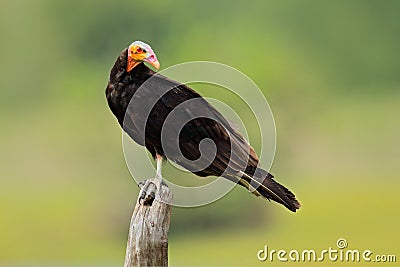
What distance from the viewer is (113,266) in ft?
26.4

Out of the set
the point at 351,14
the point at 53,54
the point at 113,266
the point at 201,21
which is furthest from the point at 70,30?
the point at 113,266

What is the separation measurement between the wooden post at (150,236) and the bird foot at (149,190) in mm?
32

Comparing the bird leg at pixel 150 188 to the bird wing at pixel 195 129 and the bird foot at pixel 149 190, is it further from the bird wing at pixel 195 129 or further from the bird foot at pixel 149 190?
the bird wing at pixel 195 129

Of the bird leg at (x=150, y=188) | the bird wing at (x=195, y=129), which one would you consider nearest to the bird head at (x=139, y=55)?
the bird wing at (x=195, y=129)

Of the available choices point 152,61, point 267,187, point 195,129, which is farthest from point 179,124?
point 267,187

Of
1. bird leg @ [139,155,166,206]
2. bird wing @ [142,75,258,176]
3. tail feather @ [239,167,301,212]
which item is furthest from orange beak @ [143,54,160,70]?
tail feather @ [239,167,301,212]

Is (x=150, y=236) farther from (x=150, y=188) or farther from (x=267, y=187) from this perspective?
(x=267, y=187)

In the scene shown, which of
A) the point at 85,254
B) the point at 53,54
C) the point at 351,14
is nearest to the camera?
the point at 85,254

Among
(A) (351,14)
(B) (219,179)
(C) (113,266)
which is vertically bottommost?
(B) (219,179)

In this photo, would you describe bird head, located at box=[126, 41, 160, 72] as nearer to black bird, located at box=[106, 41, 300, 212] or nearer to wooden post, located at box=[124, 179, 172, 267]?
black bird, located at box=[106, 41, 300, 212]

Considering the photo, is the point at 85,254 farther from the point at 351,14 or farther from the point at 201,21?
the point at 351,14

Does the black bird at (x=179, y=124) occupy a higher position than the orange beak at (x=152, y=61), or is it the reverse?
the orange beak at (x=152, y=61)

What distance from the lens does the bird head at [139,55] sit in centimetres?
366

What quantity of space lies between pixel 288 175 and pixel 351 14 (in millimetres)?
4640
